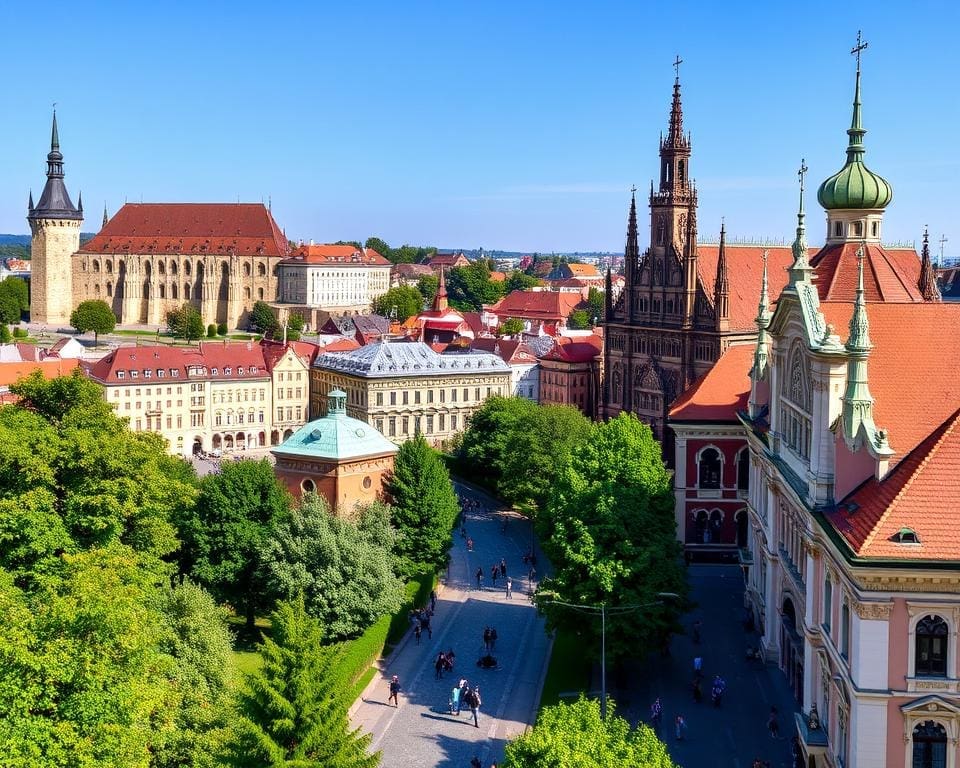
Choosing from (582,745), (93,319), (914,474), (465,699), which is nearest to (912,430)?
(914,474)

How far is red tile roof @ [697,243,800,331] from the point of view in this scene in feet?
306

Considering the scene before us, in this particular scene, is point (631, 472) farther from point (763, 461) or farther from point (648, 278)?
point (648, 278)

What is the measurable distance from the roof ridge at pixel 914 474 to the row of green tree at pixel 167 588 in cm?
1487

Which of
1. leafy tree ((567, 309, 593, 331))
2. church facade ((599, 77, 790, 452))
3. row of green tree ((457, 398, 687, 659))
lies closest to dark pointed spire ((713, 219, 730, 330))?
church facade ((599, 77, 790, 452))

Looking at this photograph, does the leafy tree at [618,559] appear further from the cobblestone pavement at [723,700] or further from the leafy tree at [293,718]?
the leafy tree at [293,718]

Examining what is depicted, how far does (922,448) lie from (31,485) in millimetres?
37416

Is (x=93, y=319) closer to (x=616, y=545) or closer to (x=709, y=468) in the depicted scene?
(x=709, y=468)

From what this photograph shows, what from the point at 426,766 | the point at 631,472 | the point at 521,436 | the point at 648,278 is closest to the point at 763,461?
the point at 631,472

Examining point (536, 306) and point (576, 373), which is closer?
point (576, 373)

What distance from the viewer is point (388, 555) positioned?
55.8 m

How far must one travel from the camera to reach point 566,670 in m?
50.9

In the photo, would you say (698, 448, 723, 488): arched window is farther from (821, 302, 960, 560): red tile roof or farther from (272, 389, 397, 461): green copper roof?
(821, 302, 960, 560): red tile roof

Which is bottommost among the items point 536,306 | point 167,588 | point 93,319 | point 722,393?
point 167,588

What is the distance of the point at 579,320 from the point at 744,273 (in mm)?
95963
